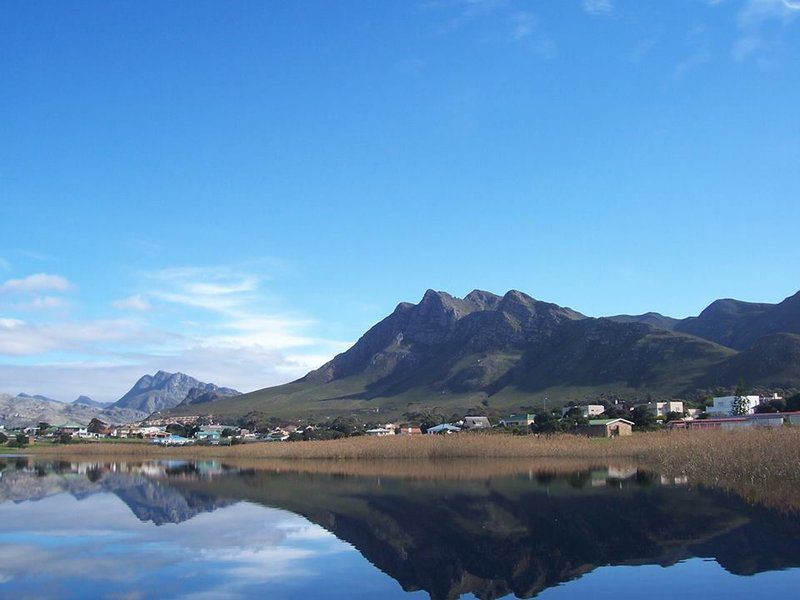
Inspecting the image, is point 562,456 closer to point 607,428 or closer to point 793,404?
point 607,428

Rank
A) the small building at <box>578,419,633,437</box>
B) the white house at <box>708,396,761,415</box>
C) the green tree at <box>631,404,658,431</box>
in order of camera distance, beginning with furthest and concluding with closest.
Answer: the white house at <box>708,396,761,415</box>
the green tree at <box>631,404,658,431</box>
the small building at <box>578,419,633,437</box>

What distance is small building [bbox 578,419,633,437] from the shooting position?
82125mm

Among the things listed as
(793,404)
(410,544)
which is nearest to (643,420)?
(793,404)

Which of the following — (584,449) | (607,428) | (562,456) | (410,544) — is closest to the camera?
(410,544)

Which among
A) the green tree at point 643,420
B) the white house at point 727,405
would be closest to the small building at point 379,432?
the green tree at point 643,420

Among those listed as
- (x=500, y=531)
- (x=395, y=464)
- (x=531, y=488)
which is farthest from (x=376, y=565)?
(x=395, y=464)

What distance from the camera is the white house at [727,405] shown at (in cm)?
9859

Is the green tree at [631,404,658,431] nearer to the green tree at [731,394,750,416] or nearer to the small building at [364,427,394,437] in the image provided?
the green tree at [731,394,750,416]

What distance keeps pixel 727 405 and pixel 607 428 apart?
3157 cm

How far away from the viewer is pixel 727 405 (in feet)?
342

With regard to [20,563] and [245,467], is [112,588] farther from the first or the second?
[245,467]

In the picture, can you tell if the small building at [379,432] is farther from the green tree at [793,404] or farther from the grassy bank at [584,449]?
the green tree at [793,404]

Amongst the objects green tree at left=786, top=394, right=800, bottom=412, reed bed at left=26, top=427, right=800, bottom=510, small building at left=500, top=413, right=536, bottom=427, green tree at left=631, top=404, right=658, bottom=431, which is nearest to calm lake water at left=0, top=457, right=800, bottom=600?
reed bed at left=26, top=427, right=800, bottom=510

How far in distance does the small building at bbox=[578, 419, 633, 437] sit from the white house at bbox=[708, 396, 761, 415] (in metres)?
21.7
